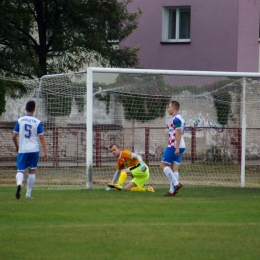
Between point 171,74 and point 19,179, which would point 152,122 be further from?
point 19,179

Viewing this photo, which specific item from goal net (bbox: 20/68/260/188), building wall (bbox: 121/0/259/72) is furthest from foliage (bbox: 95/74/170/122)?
building wall (bbox: 121/0/259/72)

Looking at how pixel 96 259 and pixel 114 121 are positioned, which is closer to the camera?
pixel 96 259

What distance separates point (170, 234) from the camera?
8.91 meters

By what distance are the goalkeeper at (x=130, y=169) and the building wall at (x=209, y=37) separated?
15.6 m

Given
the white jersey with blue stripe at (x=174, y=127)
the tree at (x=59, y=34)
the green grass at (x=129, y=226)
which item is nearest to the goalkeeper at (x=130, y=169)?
the green grass at (x=129, y=226)

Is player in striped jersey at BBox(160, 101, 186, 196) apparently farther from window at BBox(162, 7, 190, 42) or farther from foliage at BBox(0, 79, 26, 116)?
window at BBox(162, 7, 190, 42)

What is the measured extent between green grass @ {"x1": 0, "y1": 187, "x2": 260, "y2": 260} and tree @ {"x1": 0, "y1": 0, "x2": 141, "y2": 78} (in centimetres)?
1158

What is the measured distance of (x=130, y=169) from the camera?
15.4 metres

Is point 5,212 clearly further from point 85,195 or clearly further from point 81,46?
point 81,46

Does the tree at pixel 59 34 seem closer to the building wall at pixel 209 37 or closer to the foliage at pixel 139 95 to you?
the building wall at pixel 209 37

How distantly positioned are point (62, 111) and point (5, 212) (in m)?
6.82

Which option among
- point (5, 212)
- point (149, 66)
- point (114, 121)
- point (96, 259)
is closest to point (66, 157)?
point (114, 121)

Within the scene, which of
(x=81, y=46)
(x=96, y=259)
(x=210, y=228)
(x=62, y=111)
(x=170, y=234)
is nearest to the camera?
(x=96, y=259)

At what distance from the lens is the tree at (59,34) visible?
25.3 meters
